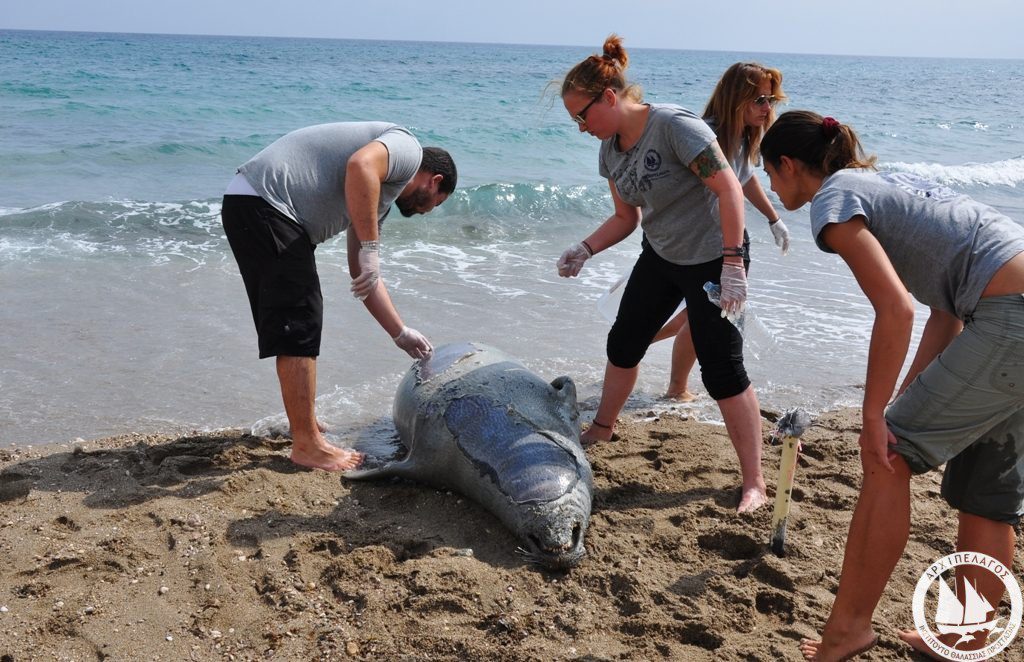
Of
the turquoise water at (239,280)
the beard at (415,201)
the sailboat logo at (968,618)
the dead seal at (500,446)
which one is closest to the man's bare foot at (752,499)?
the dead seal at (500,446)

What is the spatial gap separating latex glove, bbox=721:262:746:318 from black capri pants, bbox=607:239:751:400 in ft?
0.54

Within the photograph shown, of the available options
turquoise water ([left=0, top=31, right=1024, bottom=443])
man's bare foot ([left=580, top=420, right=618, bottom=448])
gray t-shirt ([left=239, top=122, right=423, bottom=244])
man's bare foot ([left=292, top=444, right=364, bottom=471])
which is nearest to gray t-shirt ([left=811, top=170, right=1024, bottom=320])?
turquoise water ([left=0, top=31, right=1024, bottom=443])

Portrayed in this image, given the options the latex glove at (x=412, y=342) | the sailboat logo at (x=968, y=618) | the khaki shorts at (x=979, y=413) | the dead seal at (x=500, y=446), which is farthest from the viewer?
the latex glove at (x=412, y=342)

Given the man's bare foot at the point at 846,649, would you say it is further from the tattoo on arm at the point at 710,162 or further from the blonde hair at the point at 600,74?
the blonde hair at the point at 600,74

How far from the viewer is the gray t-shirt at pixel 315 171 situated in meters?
4.16

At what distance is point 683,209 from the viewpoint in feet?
12.7

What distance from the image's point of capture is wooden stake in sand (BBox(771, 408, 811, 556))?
9.88 ft

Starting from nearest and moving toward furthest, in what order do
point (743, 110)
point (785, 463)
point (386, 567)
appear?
1. point (785, 463)
2. point (386, 567)
3. point (743, 110)

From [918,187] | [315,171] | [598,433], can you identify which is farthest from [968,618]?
[315,171]

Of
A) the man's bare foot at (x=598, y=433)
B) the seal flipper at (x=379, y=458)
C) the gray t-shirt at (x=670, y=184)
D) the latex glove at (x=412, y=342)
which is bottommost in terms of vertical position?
the seal flipper at (x=379, y=458)

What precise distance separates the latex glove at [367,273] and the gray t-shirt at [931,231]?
6.71 ft

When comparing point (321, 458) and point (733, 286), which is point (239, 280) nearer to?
point (321, 458)

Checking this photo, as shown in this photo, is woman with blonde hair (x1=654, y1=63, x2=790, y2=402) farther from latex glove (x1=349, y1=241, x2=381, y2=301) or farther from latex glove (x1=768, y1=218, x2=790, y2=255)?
latex glove (x1=349, y1=241, x2=381, y2=301)

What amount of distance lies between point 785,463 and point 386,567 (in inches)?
61.2
